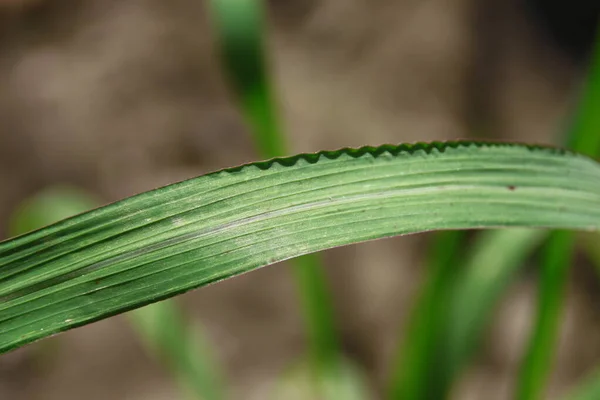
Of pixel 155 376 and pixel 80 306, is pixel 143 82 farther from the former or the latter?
pixel 80 306

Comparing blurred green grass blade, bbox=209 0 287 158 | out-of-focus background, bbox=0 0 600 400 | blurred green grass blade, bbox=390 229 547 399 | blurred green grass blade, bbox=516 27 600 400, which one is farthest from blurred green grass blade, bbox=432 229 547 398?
out-of-focus background, bbox=0 0 600 400

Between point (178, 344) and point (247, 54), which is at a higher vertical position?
point (247, 54)

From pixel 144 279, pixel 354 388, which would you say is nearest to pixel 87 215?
pixel 144 279

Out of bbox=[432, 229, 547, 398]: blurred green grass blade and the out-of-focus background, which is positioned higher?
the out-of-focus background

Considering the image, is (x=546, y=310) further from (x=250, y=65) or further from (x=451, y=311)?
(x=250, y=65)

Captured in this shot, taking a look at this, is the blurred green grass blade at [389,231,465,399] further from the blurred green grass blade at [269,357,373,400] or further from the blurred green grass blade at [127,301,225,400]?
the blurred green grass blade at [127,301,225,400]

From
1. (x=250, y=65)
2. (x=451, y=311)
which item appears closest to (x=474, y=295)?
(x=451, y=311)

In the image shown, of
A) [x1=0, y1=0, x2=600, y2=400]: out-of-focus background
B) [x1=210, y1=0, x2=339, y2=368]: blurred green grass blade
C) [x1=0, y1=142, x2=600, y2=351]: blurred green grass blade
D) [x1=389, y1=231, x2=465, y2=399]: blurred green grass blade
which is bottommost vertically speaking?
[x1=0, y1=142, x2=600, y2=351]: blurred green grass blade
